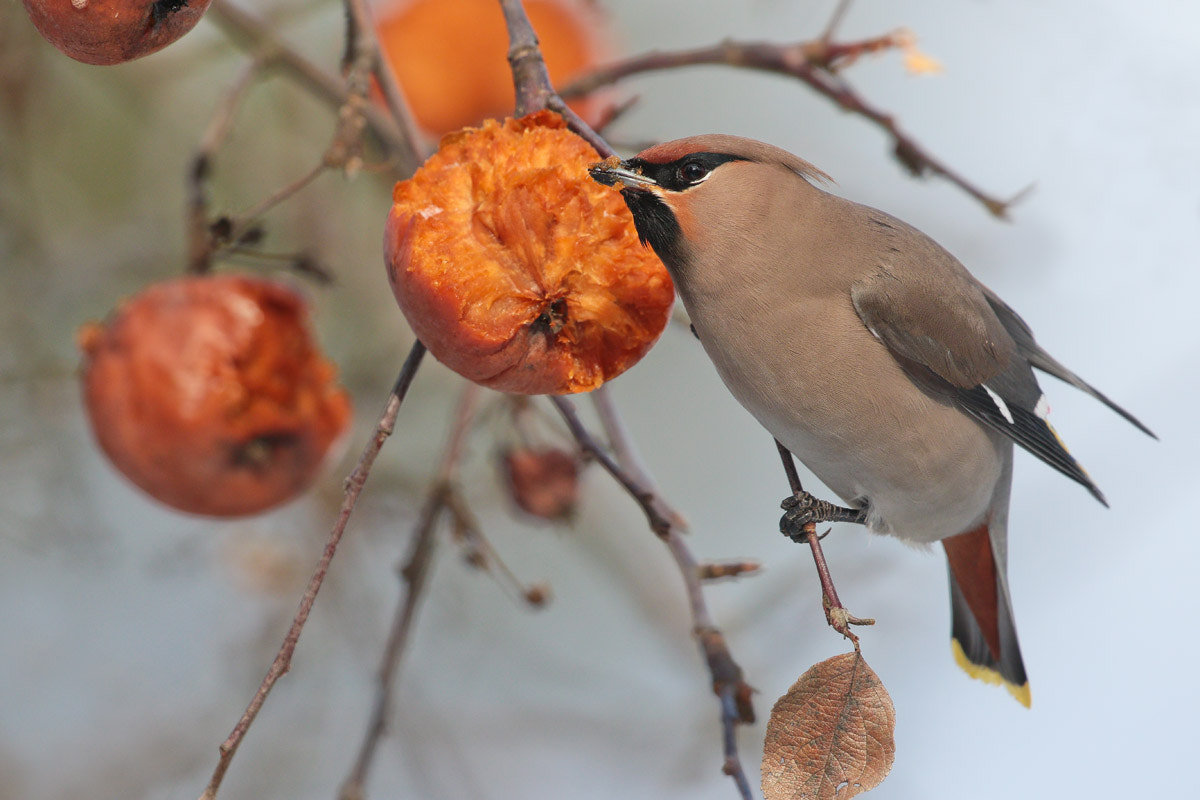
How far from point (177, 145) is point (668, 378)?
1.68 meters

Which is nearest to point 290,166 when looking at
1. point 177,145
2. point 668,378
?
point 177,145

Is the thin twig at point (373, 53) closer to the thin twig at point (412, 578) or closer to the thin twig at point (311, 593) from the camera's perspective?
the thin twig at point (412, 578)

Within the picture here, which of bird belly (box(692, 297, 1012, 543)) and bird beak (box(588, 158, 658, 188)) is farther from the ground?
bird beak (box(588, 158, 658, 188))

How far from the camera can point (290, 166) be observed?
2803 mm

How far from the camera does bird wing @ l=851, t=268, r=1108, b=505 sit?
5.36ft

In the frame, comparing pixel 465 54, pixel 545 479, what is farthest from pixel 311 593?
pixel 465 54

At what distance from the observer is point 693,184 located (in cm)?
144

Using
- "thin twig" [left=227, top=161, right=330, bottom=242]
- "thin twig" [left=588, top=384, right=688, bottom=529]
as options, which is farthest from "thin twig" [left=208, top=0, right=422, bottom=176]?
"thin twig" [left=588, top=384, right=688, bottom=529]

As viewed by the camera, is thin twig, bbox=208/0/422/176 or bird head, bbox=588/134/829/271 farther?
thin twig, bbox=208/0/422/176

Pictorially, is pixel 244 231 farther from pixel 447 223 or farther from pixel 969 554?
pixel 969 554

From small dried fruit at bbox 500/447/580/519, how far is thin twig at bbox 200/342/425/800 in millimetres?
1070

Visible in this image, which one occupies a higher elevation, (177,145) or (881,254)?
(177,145)

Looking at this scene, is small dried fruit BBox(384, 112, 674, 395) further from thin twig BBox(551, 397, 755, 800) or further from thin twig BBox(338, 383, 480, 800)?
thin twig BBox(338, 383, 480, 800)

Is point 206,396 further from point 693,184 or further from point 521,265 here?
point 693,184
